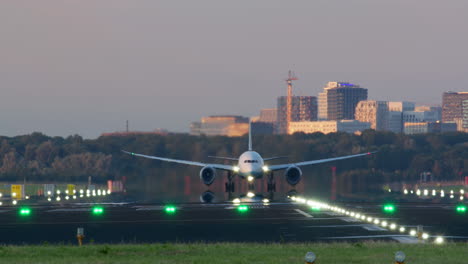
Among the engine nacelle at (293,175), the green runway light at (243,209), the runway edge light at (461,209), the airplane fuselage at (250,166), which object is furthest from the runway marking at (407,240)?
the engine nacelle at (293,175)

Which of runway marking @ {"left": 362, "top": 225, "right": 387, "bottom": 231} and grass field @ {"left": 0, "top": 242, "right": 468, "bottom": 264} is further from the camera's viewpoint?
runway marking @ {"left": 362, "top": 225, "right": 387, "bottom": 231}

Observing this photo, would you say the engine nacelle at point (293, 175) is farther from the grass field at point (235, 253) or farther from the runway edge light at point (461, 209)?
the grass field at point (235, 253)

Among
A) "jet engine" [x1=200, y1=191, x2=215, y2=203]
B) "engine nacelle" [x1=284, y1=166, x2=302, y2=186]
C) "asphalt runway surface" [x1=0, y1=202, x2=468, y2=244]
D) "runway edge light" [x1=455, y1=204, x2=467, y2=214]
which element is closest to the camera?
"asphalt runway surface" [x1=0, y1=202, x2=468, y2=244]

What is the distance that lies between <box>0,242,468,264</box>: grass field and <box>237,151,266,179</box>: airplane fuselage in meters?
53.7

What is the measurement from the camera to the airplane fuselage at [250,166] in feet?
281

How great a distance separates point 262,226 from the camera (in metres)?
41.6

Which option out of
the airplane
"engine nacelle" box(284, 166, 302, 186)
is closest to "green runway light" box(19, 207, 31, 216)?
the airplane

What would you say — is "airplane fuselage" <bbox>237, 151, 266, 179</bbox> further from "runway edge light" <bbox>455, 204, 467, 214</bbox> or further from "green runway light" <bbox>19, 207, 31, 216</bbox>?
"green runway light" <bbox>19, 207, 31, 216</bbox>

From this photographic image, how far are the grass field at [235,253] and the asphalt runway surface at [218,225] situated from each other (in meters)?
3.37

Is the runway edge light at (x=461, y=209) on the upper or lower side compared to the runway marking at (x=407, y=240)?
upper

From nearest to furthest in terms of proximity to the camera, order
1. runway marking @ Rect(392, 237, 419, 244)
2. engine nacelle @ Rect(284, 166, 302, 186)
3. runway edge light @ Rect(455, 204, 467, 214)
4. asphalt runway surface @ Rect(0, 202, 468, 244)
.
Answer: runway marking @ Rect(392, 237, 419, 244), asphalt runway surface @ Rect(0, 202, 468, 244), runway edge light @ Rect(455, 204, 467, 214), engine nacelle @ Rect(284, 166, 302, 186)

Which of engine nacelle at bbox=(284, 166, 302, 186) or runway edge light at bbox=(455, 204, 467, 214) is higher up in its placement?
engine nacelle at bbox=(284, 166, 302, 186)

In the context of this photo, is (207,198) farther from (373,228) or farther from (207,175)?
(373,228)

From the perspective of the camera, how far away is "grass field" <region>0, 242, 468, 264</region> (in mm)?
26484
